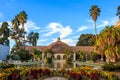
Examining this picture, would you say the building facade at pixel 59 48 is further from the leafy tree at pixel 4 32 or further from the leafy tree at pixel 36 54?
the leafy tree at pixel 4 32

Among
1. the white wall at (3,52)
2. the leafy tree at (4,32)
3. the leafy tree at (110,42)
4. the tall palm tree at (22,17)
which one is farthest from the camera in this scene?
the leafy tree at (4,32)

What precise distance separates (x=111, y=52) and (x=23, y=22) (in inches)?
1171

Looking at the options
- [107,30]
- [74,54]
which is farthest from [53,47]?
[107,30]

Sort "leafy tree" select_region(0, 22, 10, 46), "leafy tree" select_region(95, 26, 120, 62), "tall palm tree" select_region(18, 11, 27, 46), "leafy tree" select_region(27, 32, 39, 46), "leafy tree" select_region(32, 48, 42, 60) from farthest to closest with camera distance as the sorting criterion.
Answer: "leafy tree" select_region(27, 32, 39, 46) → "leafy tree" select_region(32, 48, 42, 60) → "leafy tree" select_region(0, 22, 10, 46) → "tall palm tree" select_region(18, 11, 27, 46) → "leafy tree" select_region(95, 26, 120, 62)

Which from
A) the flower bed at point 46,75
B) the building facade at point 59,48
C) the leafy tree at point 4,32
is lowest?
the flower bed at point 46,75

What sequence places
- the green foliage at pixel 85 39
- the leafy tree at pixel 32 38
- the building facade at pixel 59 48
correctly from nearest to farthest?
the building facade at pixel 59 48 < the green foliage at pixel 85 39 < the leafy tree at pixel 32 38

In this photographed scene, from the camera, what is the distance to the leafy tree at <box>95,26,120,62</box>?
36325mm

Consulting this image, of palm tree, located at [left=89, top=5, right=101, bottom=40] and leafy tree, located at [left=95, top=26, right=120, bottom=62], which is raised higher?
palm tree, located at [left=89, top=5, right=101, bottom=40]

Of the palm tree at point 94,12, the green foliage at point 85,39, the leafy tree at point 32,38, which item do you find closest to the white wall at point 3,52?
the palm tree at point 94,12

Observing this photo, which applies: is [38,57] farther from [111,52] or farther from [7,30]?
[111,52]

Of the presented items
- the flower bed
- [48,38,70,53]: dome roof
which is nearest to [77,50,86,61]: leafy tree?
[48,38,70,53]: dome roof

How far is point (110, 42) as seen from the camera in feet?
121

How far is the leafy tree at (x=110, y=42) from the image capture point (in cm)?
3633

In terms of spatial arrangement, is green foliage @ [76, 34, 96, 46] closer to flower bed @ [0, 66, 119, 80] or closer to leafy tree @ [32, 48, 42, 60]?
leafy tree @ [32, 48, 42, 60]
